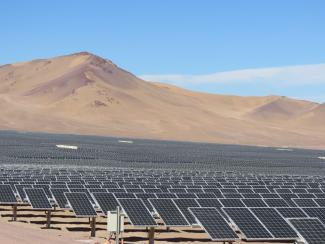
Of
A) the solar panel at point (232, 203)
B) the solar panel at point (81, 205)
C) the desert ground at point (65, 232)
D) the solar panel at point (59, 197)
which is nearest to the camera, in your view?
the desert ground at point (65, 232)

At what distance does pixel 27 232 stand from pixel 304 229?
10.5 meters

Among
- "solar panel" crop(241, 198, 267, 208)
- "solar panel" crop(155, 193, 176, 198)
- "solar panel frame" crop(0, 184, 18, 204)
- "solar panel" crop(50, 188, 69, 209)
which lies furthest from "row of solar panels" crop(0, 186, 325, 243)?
"solar panel" crop(155, 193, 176, 198)

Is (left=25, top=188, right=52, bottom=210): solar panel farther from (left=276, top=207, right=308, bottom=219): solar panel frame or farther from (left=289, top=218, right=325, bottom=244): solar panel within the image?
(left=289, top=218, right=325, bottom=244): solar panel

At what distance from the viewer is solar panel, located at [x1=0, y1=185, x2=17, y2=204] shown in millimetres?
32869

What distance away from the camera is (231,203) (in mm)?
28703

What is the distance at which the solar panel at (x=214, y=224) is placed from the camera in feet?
74.8

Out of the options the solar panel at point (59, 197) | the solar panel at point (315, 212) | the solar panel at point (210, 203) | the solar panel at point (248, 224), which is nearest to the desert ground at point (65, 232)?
the solar panel at point (59, 197)

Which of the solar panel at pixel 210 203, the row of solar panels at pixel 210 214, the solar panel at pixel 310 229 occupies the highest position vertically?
the solar panel at pixel 210 203

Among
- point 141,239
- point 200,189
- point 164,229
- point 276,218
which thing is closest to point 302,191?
point 200,189

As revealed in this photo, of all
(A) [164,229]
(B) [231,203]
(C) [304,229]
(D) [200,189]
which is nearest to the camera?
(C) [304,229]

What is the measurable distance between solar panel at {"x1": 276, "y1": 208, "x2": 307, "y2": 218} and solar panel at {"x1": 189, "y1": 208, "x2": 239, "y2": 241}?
6.77ft

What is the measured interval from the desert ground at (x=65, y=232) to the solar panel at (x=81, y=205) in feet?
2.82

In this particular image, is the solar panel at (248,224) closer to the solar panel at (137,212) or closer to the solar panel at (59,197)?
the solar panel at (137,212)

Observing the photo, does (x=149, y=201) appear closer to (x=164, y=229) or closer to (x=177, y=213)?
(x=177, y=213)
